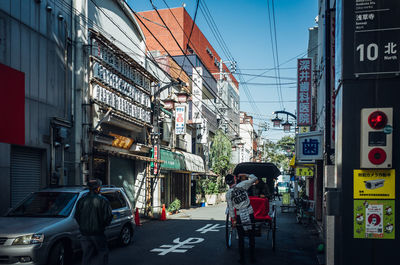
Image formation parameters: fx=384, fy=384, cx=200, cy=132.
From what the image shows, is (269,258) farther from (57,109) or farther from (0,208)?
(57,109)

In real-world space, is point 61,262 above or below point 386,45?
below

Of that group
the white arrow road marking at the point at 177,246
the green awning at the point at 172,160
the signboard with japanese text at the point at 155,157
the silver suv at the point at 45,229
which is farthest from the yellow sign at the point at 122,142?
the silver suv at the point at 45,229

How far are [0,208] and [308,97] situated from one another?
50.1ft

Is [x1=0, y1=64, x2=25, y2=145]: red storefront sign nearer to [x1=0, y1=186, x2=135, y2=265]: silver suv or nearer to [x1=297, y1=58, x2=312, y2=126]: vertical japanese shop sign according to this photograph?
[x1=0, y1=186, x2=135, y2=265]: silver suv

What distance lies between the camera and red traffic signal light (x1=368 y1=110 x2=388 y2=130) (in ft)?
11.0

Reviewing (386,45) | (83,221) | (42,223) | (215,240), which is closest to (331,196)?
(386,45)

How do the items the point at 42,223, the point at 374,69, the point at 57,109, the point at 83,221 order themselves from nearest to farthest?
the point at 374,69
the point at 83,221
the point at 42,223
the point at 57,109

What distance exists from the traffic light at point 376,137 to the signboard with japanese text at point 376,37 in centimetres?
38

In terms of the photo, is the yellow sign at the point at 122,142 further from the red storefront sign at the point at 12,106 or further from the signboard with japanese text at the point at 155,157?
the red storefront sign at the point at 12,106

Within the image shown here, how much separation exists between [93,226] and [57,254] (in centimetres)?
139

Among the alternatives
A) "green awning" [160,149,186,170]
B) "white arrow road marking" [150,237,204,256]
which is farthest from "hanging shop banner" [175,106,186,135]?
"white arrow road marking" [150,237,204,256]

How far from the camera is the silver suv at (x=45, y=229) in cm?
705

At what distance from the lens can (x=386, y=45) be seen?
3.44m

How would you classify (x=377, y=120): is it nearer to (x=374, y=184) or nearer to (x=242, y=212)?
(x=374, y=184)
